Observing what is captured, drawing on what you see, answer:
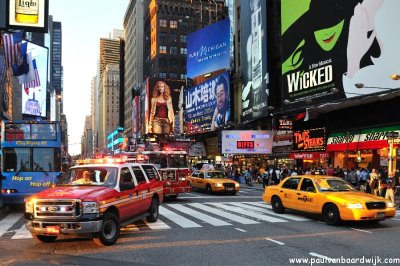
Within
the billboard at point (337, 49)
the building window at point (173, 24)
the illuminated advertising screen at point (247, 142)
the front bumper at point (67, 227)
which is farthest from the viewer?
the building window at point (173, 24)

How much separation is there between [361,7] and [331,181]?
21.9 metres

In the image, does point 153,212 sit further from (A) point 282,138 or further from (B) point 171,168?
(A) point 282,138

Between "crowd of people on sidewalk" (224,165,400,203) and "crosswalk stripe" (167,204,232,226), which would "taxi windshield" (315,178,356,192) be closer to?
"crosswalk stripe" (167,204,232,226)

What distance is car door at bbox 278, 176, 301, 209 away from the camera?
50.3ft

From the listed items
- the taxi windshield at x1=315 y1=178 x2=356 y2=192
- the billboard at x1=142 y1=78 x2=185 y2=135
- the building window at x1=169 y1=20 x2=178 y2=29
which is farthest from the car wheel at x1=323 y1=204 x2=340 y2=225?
the building window at x1=169 y1=20 x2=178 y2=29

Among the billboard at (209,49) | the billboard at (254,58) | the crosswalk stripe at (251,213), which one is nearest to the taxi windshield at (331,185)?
the crosswalk stripe at (251,213)

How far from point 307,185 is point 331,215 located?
1631 millimetres

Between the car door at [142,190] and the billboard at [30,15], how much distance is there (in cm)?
3435

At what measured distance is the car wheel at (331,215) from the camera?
13.2 meters

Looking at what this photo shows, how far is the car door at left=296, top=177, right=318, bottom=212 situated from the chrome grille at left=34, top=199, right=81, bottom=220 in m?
7.68

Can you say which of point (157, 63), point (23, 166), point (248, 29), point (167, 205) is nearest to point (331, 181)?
point (167, 205)

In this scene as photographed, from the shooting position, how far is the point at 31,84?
209 ft

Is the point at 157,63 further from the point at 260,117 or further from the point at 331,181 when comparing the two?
the point at 331,181

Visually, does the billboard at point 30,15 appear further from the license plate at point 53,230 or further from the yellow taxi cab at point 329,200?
the license plate at point 53,230
